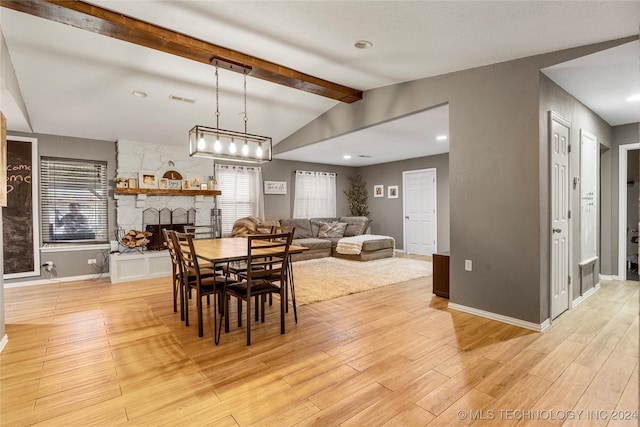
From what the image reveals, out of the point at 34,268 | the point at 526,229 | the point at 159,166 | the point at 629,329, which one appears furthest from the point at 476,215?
the point at 34,268

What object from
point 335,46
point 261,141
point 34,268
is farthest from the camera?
point 34,268

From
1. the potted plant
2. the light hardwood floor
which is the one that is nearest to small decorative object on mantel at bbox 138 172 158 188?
the light hardwood floor

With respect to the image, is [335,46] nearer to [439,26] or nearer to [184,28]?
[439,26]

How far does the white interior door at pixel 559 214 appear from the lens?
311 cm

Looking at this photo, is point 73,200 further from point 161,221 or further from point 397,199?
point 397,199

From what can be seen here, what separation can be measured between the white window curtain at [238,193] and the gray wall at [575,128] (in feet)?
17.7

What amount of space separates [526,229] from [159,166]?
19.0 ft

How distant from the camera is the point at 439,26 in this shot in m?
2.55

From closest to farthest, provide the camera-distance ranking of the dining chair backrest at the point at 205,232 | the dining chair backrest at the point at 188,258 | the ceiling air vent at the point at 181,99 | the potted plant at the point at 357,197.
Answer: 1. the dining chair backrest at the point at 188,258
2. the ceiling air vent at the point at 181,99
3. the dining chair backrest at the point at 205,232
4. the potted plant at the point at 357,197

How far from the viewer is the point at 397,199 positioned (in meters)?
8.32

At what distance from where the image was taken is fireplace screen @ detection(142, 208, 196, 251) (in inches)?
226

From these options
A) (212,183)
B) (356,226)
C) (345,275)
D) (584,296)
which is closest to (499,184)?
(584,296)

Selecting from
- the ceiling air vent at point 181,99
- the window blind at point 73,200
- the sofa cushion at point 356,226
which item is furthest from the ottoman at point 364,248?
the window blind at point 73,200

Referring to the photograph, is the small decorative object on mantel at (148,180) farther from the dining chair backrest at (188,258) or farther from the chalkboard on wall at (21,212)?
the dining chair backrest at (188,258)
